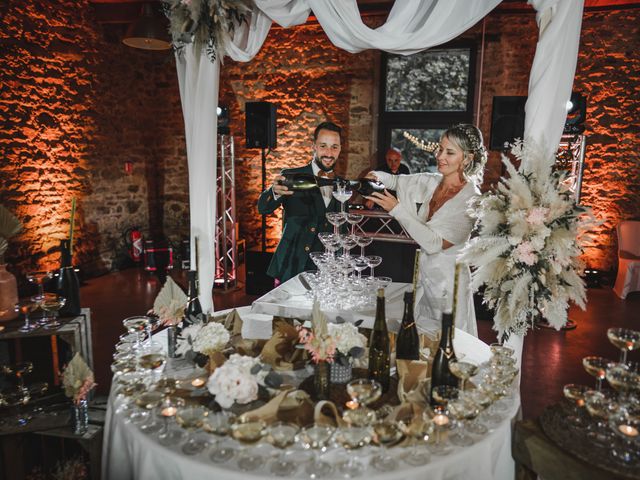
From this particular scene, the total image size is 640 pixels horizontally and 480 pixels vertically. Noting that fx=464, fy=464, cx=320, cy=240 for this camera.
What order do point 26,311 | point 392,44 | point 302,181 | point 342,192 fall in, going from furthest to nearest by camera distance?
point 302,181 < point 342,192 < point 392,44 < point 26,311

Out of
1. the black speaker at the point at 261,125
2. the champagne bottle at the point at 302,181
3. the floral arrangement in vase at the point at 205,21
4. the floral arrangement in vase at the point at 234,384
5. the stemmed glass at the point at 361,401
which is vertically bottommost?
the stemmed glass at the point at 361,401

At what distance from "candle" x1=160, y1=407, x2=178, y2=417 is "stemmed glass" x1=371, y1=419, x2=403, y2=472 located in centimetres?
65

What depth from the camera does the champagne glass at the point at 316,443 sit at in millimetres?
1272

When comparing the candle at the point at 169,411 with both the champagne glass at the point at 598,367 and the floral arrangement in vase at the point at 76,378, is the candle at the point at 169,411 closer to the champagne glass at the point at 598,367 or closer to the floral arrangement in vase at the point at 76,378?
the floral arrangement in vase at the point at 76,378

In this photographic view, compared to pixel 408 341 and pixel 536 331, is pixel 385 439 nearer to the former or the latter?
pixel 408 341

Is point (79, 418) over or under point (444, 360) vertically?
under

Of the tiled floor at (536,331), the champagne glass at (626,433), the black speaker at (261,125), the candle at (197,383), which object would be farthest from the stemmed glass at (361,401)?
the black speaker at (261,125)

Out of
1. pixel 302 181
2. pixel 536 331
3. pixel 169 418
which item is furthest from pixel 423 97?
pixel 169 418

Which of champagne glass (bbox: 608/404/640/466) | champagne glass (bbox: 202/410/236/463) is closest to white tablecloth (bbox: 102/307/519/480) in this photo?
champagne glass (bbox: 202/410/236/463)

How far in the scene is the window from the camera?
6.82 meters

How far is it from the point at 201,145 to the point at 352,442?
2004 mm

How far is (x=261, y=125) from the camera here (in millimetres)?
5949

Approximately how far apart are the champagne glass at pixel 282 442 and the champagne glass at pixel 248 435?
0.03m

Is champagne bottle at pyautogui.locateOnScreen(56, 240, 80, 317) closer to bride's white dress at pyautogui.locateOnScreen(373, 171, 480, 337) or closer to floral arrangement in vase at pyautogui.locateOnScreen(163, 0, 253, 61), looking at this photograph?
floral arrangement in vase at pyautogui.locateOnScreen(163, 0, 253, 61)
